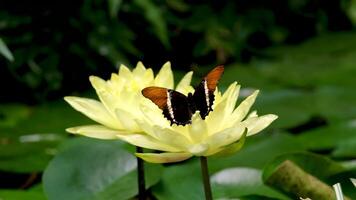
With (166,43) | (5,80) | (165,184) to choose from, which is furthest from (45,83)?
(165,184)

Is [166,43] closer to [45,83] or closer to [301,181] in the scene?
[45,83]

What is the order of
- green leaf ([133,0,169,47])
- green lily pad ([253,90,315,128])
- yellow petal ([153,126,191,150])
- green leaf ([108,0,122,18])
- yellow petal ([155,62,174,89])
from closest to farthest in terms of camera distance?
yellow petal ([153,126,191,150]), yellow petal ([155,62,174,89]), green lily pad ([253,90,315,128]), green leaf ([108,0,122,18]), green leaf ([133,0,169,47])

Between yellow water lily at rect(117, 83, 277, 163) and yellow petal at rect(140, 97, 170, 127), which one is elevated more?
yellow petal at rect(140, 97, 170, 127)

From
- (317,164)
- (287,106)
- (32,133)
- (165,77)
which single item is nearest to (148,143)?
(165,77)

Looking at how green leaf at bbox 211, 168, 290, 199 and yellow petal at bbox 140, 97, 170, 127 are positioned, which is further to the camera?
green leaf at bbox 211, 168, 290, 199

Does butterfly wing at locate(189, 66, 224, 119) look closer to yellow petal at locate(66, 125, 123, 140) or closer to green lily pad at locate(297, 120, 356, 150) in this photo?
yellow petal at locate(66, 125, 123, 140)

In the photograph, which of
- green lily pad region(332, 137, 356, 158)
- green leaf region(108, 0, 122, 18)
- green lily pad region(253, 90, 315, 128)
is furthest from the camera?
green leaf region(108, 0, 122, 18)

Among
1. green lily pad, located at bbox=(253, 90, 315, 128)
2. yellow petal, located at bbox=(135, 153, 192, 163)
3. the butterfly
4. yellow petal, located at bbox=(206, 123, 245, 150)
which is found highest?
green lily pad, located at bbox=(253, 90, 315, 128)

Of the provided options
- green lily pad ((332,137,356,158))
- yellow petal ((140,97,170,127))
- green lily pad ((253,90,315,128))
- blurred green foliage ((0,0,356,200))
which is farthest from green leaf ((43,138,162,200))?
green lily pad ((253,90,315,128))
